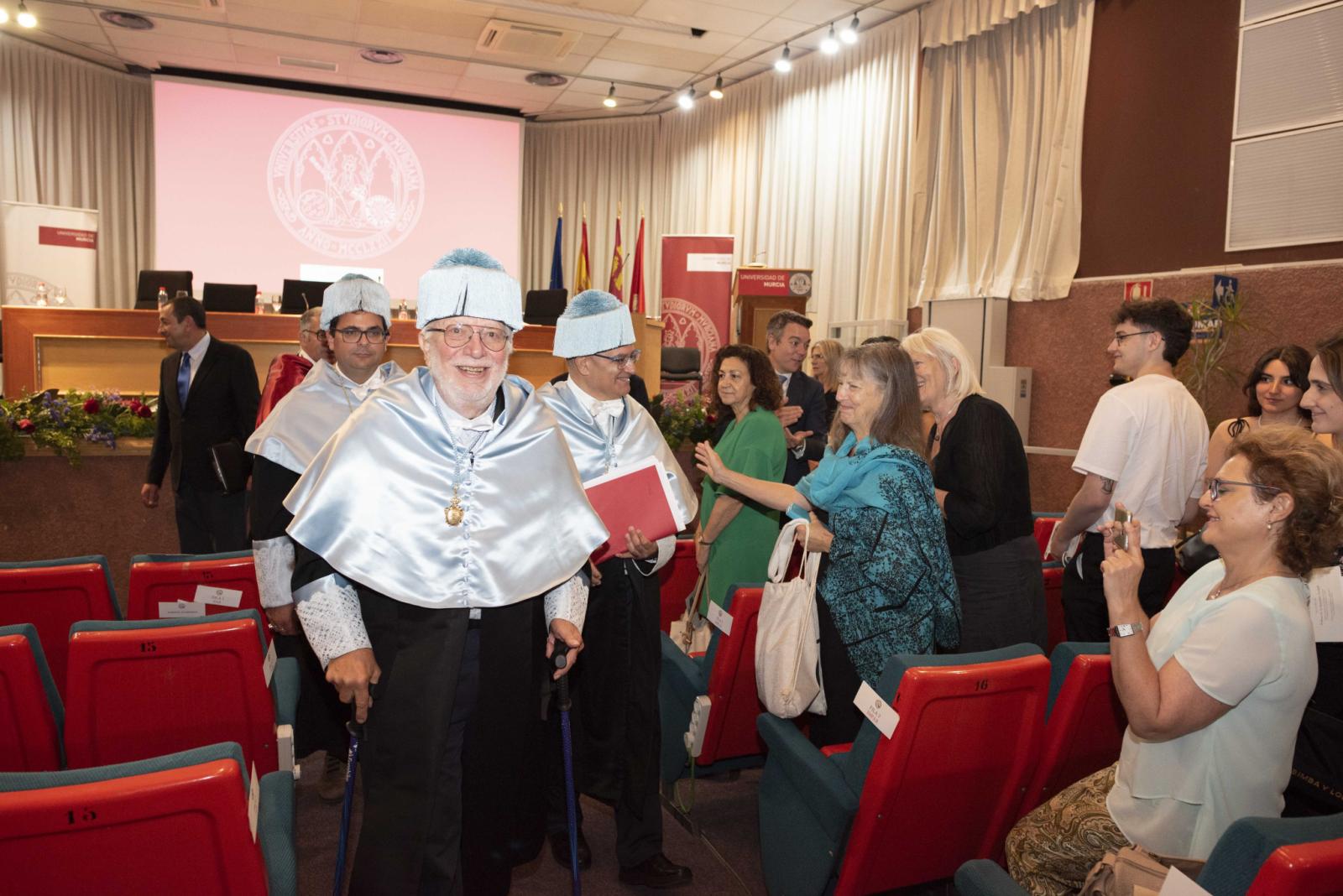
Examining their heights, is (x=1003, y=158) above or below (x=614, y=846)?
above

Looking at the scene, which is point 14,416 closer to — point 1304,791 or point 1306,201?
point 1304,791

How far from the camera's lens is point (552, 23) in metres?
8.55

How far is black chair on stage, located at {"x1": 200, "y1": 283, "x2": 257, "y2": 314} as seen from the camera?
24.7ft

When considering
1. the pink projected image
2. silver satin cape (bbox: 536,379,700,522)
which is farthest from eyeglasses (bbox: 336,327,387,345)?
the pink projected image

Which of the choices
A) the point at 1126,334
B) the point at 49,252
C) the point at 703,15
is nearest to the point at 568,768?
the point at 1126,334

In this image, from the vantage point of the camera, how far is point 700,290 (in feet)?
→ 29.8

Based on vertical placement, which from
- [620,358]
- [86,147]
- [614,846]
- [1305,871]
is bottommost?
[614,846]

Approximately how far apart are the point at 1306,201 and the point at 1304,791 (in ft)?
15.9

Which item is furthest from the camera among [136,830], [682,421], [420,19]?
[420,19]

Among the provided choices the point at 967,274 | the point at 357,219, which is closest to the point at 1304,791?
the point at 967,274

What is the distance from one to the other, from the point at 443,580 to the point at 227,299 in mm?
6841

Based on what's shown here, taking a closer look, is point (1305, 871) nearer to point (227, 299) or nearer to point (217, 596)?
point (217, 596)

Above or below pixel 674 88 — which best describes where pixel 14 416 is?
below

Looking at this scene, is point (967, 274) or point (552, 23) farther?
point (552, 23)
